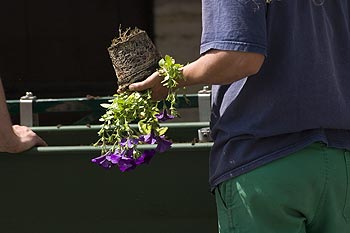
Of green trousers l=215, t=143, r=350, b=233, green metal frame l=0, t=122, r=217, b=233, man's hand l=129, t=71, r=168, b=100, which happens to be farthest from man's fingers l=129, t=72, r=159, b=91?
green metal frame l=0, t=122, r=217, b=233

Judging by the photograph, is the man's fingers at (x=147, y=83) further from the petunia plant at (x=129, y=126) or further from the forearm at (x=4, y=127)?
the forearm at (x=4, y=127)

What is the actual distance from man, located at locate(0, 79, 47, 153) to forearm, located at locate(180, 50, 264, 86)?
3.09 ft

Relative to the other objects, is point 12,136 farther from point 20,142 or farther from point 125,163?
point 125,163

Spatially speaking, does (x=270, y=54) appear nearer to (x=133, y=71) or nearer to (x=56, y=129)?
(x=133, y=71)

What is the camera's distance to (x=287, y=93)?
176 centimetres

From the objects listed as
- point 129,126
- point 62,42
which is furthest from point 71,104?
point 62,42

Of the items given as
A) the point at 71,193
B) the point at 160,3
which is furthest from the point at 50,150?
the point at 160,3

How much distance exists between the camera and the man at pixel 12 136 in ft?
7.93

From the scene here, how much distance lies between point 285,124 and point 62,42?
5619mm

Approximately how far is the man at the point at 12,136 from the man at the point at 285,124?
87cm

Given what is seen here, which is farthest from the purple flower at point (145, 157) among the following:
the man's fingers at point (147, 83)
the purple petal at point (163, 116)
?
the man's fingers at point (147, 83)

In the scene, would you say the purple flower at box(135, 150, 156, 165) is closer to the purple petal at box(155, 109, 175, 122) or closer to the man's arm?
the purple petal at box(155, 109, 175, 122)

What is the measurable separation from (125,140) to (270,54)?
51 cm

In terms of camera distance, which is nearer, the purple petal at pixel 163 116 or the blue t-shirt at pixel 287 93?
the blue t-shirt at pixel 287 93
